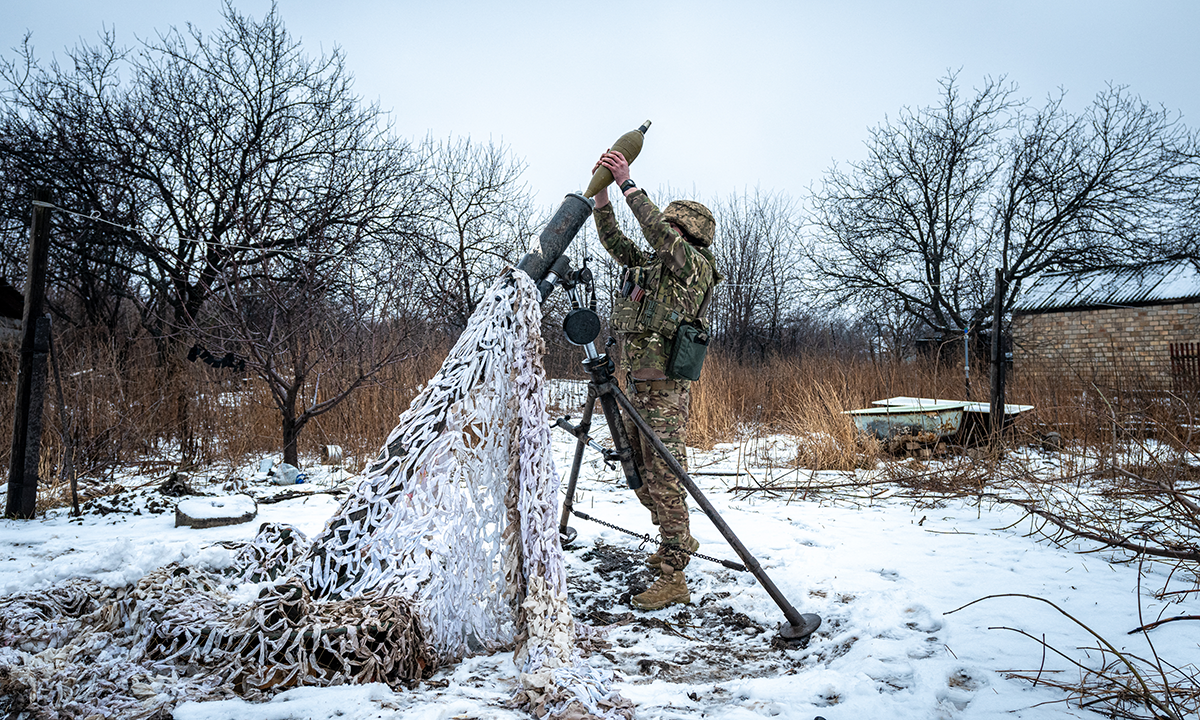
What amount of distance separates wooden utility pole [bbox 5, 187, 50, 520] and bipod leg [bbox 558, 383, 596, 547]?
377 centimetres

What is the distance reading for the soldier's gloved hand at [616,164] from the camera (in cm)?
260

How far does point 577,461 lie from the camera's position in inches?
127

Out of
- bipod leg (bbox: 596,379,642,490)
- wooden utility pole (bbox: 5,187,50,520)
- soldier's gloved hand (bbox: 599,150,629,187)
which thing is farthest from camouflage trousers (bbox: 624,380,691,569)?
wooden utility pole (bbox: 5,187,50,520)

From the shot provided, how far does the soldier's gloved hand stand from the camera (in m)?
2.60

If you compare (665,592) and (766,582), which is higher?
(766,582)

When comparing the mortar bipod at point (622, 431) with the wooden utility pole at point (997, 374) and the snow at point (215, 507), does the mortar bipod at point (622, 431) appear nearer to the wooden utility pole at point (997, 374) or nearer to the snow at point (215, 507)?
the snow at point (215, 507)

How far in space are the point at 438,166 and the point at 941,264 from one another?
13.8 m

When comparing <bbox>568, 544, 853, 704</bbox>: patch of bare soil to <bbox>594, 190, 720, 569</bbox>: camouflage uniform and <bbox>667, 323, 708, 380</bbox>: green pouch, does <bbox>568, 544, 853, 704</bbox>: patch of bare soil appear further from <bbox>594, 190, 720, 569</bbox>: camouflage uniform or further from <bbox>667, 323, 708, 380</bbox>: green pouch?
<bbox>667, 323, 708, 380</bbox>: green pouch

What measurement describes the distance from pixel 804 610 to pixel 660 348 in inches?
56.0

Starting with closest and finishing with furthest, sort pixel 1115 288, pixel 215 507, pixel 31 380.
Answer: pixel 215 507 → pixel 31 380 → pixel 1115 288

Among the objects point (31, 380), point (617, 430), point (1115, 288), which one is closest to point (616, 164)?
point (617, 430)

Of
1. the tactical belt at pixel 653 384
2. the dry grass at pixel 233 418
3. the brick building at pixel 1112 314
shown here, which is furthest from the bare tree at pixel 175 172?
the brick building at pixel 1112 314

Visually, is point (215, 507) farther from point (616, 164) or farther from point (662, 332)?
point (616, 164)

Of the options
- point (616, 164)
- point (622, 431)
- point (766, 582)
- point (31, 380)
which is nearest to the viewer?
point (766, 582)
